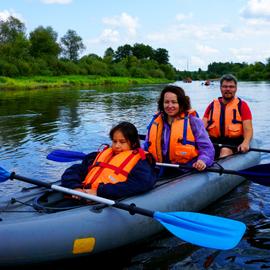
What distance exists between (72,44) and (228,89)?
75.4m

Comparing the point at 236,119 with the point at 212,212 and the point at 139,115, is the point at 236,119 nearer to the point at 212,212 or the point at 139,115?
the point at 212,212

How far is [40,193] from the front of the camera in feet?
13.4

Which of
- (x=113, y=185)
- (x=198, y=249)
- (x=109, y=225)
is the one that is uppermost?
(x=113, y=185)

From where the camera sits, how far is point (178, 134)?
182 inches

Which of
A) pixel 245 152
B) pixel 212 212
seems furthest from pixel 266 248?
pixel 245 152

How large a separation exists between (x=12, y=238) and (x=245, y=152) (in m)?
3.76

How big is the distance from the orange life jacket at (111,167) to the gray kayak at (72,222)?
0.23 metres

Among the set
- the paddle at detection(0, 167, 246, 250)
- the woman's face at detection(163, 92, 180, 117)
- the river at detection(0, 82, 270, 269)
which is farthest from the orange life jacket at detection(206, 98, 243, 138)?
the paddle at detection(0, 167, 246, 250)

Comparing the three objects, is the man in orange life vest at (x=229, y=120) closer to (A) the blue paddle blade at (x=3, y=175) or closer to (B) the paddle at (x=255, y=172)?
(B) the paddle at (x=255, y=172)

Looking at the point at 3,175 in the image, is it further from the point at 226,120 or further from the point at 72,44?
the point at 72,44

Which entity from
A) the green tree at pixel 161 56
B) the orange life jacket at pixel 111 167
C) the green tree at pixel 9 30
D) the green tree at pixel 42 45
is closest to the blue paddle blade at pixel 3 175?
the orange life jacket at pixel 111 167

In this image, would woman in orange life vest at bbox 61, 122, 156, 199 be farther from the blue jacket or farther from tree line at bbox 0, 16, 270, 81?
tree line at bbox 0, 16, 270, 81

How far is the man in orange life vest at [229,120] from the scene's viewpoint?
5.90 meters

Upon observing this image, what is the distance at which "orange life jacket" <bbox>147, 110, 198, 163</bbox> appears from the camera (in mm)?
4625
